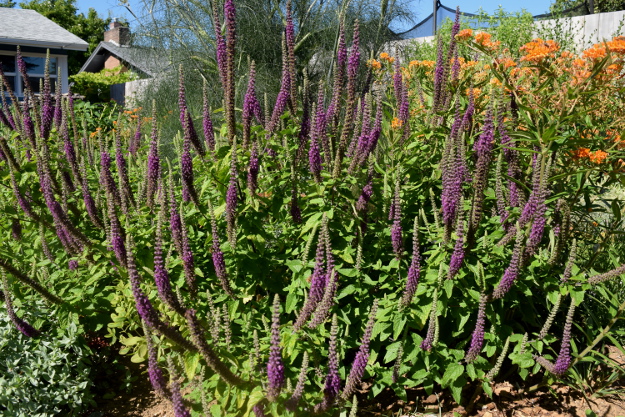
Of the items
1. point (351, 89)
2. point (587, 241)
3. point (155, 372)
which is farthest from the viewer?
point (587, 241)

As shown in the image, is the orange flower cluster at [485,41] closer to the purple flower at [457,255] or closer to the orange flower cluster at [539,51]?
the orange flower cluster at [539,51]

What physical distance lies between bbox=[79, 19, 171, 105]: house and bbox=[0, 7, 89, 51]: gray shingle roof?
293 cm

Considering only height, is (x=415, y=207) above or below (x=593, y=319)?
above

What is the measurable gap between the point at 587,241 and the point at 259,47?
9669mm

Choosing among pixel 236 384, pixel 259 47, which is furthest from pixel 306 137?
pixel 259 47

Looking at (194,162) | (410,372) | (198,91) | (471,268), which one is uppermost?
(198,91)

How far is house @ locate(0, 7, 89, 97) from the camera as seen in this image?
88.8 ft

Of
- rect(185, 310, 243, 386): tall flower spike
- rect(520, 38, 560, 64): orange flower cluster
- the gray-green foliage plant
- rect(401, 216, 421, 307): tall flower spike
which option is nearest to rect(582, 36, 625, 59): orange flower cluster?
rect(520, 38, 560, 64): orange flower cluster

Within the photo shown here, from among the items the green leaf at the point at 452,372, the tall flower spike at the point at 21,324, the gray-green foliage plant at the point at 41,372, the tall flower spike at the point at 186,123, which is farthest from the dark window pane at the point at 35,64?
the green leaf at the point at 452,372

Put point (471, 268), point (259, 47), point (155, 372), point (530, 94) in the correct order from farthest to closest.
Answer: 1. point (259, 47)
2. point (530, 94)
3. point (471, 268)
4. point (155, 372)

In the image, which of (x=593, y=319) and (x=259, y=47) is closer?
(x=593, y=319)

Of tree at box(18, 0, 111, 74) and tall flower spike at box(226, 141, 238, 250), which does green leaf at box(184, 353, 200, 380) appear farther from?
tree at box(18, 0, 111, 74)

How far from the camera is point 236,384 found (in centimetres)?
237

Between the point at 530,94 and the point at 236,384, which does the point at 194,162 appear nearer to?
the point at 236,384
